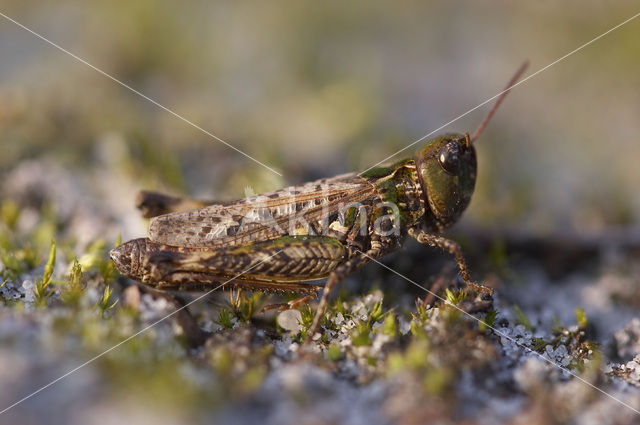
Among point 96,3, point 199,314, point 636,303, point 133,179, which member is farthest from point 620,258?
point 96,3

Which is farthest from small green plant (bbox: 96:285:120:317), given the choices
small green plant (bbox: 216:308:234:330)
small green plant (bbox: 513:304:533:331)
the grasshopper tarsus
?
small green plant (bbox: 513:304:533:331)

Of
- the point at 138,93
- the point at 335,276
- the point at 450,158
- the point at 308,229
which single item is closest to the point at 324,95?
the point at 138,93

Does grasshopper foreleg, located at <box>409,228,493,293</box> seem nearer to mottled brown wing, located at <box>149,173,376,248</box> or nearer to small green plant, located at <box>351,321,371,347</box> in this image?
mottled brown wing, located at <box>149,173,376,248</box>

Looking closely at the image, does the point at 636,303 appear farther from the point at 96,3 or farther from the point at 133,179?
the point at 96,3

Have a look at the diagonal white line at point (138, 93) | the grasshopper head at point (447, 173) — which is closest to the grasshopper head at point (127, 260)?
the diagonal white line at point (138, 93)

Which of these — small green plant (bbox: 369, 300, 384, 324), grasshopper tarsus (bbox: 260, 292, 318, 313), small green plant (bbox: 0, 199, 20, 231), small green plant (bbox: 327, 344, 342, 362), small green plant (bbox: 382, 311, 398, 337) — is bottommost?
small green plant (bbox: 0, 199, 20, 231)
